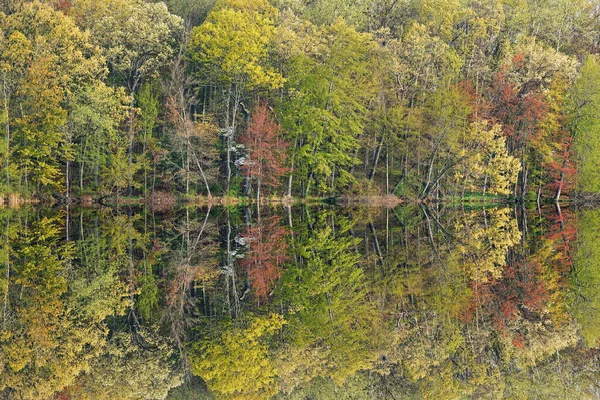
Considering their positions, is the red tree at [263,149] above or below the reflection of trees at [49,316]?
below

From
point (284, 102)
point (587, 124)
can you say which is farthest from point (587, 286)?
point (587, 124)

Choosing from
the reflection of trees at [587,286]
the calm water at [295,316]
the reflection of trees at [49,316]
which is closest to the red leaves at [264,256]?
the calm water at [295,316]

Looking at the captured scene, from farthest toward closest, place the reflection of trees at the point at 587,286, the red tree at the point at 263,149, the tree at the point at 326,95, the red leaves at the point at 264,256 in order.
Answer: the tree at the point at 326,95 < the red tree at the point at 263,149 < the red leaves at the point at 264,256 < the reflection of trees at the point at 587,286

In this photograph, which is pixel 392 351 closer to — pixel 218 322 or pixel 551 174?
pixel 218 322

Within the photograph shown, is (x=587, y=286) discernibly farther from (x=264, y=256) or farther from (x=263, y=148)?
(x=263, y=148)

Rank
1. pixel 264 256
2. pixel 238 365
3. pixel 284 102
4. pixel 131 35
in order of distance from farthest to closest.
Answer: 1. pixel 284 102
2. pixel 131 35
3. pixel 264 256
4. pixel 238 365

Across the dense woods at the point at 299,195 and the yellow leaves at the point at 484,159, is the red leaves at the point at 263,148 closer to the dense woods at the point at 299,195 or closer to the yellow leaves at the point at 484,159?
the dense woods at the point at 299,195

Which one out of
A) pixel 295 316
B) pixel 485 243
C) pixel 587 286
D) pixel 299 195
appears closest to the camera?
pixel 295 316
